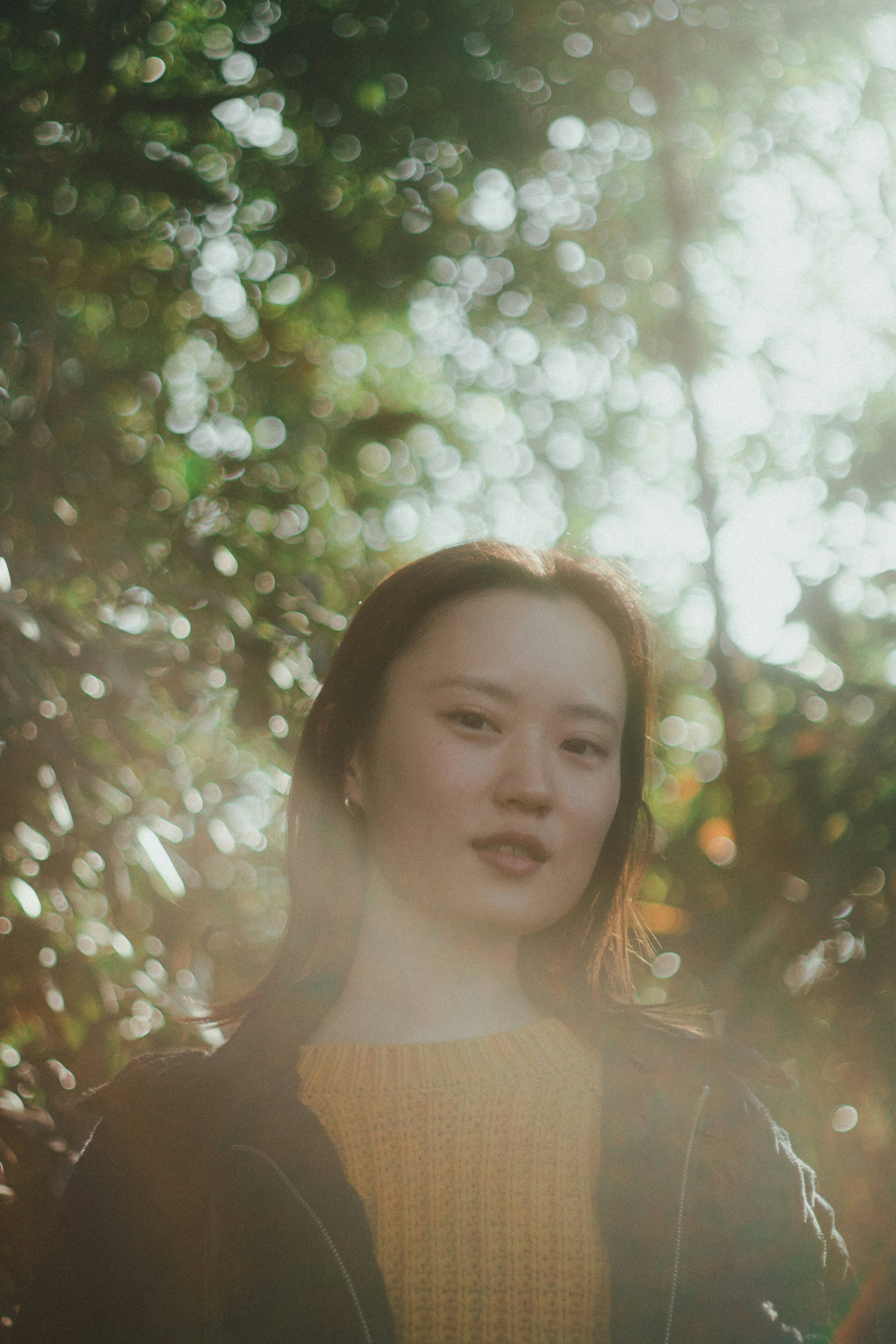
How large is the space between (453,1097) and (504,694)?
625mm

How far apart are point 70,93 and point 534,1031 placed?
2874mm

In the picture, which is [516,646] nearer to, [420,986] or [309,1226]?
[420,986]

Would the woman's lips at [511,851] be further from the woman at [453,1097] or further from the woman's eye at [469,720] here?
the woman's eye at [469,720]

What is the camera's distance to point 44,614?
2689 mm

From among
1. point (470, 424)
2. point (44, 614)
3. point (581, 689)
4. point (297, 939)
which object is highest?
point (581, 689)

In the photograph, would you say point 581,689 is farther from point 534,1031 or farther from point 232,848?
point 232,848

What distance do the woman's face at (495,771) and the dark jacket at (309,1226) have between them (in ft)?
Result: 1.12

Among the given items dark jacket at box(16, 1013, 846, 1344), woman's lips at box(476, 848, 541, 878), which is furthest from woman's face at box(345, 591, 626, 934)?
dark jacket at box(16, 1013, 846, 1344)

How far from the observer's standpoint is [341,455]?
486 centimetres

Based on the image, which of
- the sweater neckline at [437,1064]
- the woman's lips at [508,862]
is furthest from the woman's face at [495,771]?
the sweater neckline at [437,1064]

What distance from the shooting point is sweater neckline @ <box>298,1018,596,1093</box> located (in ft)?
5.03

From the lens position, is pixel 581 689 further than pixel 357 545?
No

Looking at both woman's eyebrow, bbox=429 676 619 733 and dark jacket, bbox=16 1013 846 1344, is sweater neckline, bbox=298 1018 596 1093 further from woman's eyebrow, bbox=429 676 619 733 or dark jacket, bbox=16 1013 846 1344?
woman's eyebrow, bbox=429 676 619 733

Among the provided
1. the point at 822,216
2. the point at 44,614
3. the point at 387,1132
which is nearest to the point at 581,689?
the point at 387,1132
